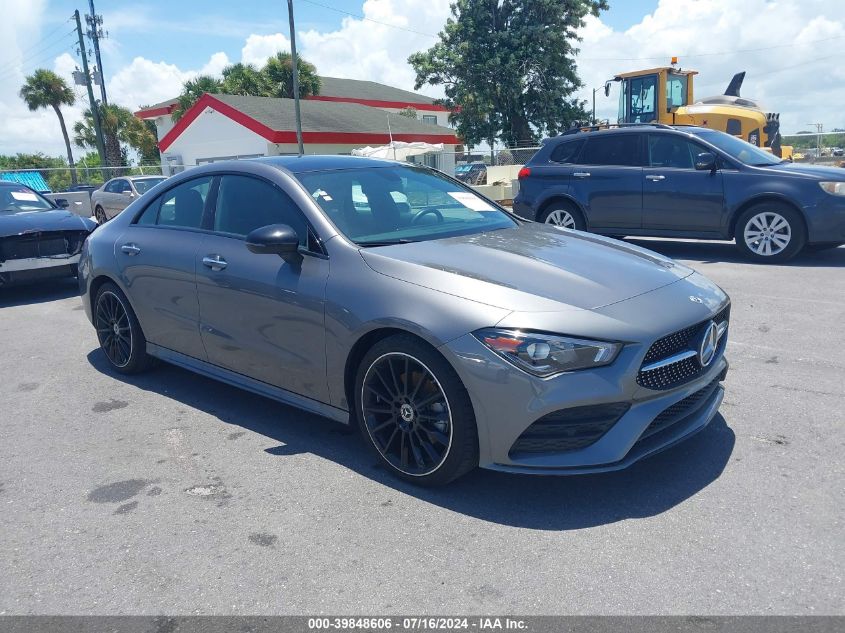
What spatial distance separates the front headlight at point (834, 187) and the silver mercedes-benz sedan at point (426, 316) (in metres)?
5.42

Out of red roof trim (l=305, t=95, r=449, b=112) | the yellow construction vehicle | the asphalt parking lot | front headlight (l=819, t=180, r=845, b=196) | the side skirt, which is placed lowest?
the asphalt parking lot

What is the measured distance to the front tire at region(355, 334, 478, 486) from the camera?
124 inches

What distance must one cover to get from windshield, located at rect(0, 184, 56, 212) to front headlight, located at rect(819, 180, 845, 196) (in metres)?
9.81

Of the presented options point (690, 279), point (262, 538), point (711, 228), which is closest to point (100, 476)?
point (262, 538)

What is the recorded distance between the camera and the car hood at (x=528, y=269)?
318 centimetres

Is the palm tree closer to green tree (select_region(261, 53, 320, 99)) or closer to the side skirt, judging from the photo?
green tree (select_region(261, 53, 320, 99))

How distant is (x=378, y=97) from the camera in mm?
53688

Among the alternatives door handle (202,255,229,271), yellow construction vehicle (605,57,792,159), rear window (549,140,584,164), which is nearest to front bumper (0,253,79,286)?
door handle (202,255,229,271)

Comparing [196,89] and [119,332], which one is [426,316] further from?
[196,89]

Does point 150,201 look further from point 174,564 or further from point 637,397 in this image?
point 637,397

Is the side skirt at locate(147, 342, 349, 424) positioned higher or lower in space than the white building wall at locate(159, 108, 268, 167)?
lower

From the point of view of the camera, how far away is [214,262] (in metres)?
4.29

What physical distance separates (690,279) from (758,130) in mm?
14202

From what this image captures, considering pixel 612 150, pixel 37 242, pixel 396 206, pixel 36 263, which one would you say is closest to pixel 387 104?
pixel 612 150
